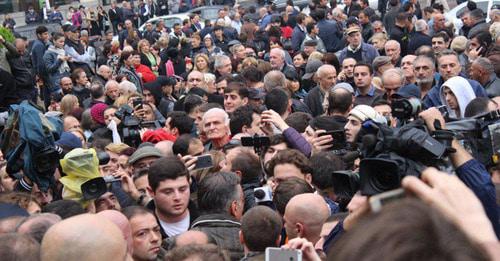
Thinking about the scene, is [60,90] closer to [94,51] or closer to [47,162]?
[94,51]

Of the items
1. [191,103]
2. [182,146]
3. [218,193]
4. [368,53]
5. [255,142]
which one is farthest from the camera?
[368,53]

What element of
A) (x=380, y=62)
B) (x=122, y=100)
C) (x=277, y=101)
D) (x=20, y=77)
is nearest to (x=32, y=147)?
(x=277, y=101)

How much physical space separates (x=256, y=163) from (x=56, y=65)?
8.92 metres

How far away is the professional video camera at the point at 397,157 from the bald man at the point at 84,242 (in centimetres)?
97

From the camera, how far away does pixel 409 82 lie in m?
9.05

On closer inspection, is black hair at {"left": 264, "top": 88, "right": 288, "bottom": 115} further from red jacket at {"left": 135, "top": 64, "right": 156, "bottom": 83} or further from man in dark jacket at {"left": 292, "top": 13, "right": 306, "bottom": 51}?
man in dark jacket at {"left": 292, "top": 13, "right": 306, "bottom": 51}

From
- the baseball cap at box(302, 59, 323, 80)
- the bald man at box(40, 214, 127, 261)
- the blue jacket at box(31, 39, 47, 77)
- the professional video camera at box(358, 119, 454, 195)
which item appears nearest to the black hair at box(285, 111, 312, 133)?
the baseball cap at box(302, 59, 323, 80)

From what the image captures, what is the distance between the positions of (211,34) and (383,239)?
16.5 meters

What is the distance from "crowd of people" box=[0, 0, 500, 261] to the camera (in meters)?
1.67

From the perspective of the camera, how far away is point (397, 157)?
316 centimetres

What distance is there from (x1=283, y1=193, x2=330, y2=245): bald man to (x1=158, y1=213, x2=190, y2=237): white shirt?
1.06 meters

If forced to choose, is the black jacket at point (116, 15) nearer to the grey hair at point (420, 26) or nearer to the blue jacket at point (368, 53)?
the grey hair at point (420, 26)

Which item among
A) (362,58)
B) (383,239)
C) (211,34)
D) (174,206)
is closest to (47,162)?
(174,206)

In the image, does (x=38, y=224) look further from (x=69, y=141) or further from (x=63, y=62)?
(x=63, y=62)
